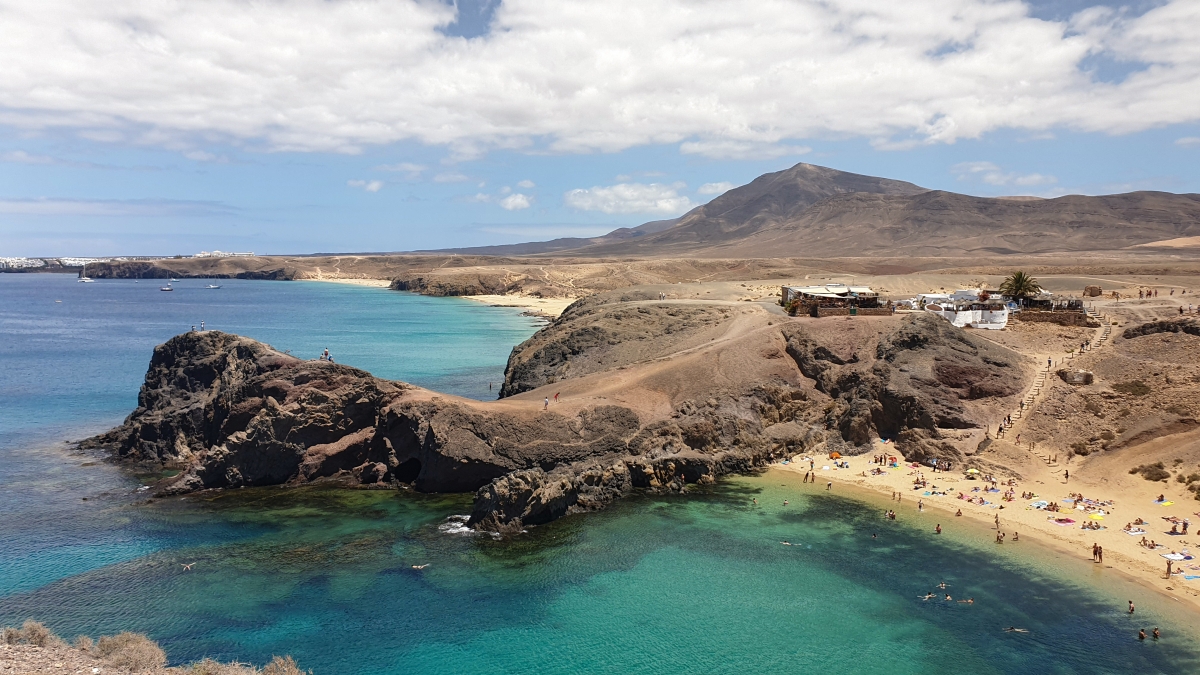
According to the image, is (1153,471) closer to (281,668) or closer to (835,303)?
(835,303)

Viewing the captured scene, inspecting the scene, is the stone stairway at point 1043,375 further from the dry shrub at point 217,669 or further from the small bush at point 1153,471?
the dry shrub at point 217,669

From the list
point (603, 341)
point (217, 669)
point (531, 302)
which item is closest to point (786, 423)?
point (603, 341)

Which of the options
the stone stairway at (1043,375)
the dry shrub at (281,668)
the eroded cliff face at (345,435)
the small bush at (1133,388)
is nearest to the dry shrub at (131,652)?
the dry shrub at (281,668)

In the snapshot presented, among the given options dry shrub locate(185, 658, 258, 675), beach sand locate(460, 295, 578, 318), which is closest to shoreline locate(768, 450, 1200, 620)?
dry shrub locate(185, 658, 258, 675)

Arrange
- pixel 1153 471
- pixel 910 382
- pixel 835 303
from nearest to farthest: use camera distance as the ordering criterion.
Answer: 1. pixel 1153 471
2. pixel 910 382
3. pixel 835 303

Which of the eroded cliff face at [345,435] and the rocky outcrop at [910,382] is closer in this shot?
the eroded cliff face at [345,435]

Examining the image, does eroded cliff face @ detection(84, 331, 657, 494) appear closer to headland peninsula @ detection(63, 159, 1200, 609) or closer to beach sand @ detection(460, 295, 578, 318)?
headland peninsula @ detection(63, 159, 1200, 609)

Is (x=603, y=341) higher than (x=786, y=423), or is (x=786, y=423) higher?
(x=603, y=341)
